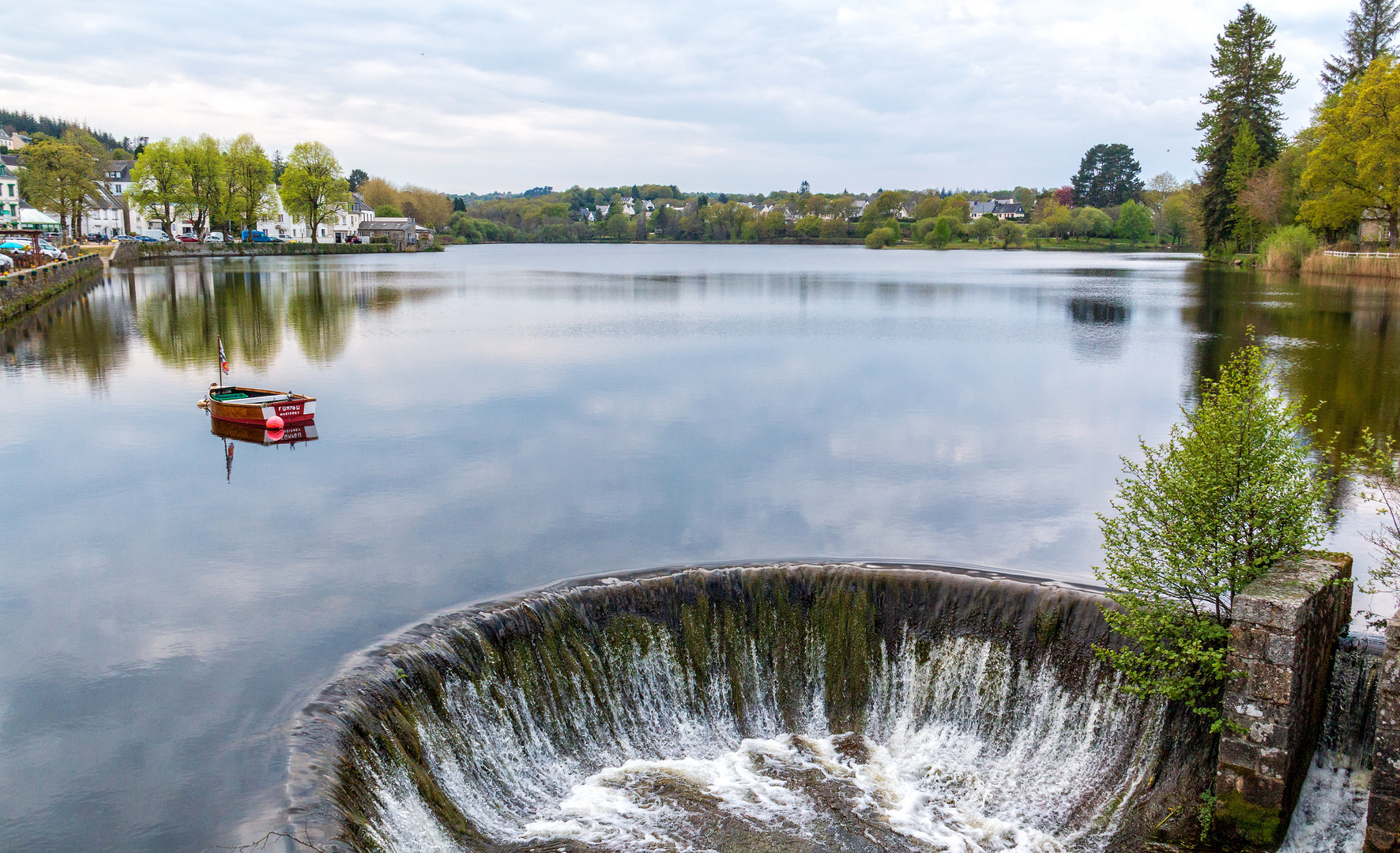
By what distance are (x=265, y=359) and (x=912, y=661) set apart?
1179 inches

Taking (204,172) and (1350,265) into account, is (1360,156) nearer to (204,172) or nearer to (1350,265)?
(1350,265)

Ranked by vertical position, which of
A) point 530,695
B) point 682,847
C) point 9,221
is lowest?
point 682,847

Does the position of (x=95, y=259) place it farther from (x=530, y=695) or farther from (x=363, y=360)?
(x=530, y=695)

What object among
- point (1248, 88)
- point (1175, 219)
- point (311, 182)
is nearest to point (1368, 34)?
point (1248, 88)

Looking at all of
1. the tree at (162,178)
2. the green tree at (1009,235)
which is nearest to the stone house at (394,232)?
the tree at (162,178)

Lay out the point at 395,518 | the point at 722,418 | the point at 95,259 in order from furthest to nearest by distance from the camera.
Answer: the point at 95,259, the point at 722,418, the point at 395,518

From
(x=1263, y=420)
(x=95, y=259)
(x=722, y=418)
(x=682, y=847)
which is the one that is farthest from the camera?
(x=95, y=259)

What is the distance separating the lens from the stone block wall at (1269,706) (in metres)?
9.67

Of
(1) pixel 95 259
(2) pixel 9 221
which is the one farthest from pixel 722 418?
(2) pixel 9 221

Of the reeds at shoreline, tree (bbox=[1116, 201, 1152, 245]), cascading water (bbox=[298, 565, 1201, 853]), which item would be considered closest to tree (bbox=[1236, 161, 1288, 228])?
the reeds at shoreline

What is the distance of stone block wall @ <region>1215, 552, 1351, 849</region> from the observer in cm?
967

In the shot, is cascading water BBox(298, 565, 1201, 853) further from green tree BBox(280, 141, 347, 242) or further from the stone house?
the stone house

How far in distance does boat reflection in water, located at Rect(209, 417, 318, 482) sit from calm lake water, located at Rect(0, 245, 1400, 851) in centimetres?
38

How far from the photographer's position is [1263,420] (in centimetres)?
1130
